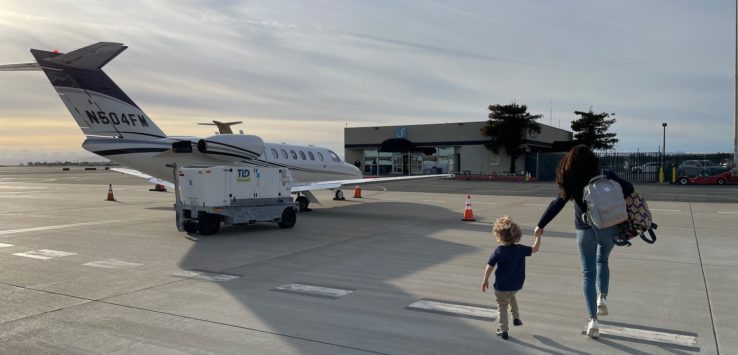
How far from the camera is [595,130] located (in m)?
60.4

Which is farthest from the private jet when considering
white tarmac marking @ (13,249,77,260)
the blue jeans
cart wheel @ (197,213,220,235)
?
the blue jeans

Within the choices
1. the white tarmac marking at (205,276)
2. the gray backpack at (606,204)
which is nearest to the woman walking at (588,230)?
the gray backpack at (606,204)

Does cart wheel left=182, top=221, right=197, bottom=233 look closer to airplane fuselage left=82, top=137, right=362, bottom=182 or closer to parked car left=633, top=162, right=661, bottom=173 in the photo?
airplane fuselage left=82, top=137, right=362, bottom=182

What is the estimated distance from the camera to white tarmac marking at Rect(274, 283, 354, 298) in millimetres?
7385

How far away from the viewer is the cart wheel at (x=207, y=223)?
13.2 meters

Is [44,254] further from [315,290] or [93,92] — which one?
[93,92]

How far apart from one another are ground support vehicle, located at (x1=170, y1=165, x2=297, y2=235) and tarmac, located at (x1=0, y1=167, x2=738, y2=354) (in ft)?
1.71

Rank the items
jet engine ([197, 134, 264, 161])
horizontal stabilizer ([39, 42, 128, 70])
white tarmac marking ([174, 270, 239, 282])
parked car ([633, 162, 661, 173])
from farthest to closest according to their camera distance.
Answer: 1. parked car ([633, 162, 661, 173])
2. jet engine ([197, 134, 264, 161])
3. horizontal stabilizer ([39, 42, 128, 70])
4. white tarmac marking ([174, 270, 239, 282])

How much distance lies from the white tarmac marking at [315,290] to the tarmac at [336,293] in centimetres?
3

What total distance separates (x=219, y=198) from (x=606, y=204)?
32.9 ft

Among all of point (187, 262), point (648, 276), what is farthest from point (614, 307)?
point (187, 262)

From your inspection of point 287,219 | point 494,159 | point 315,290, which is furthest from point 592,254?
point 494,159

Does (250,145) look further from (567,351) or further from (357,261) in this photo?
(567,351)

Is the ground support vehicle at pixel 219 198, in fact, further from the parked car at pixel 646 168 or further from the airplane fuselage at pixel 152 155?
the parked car at pixel 646 168
